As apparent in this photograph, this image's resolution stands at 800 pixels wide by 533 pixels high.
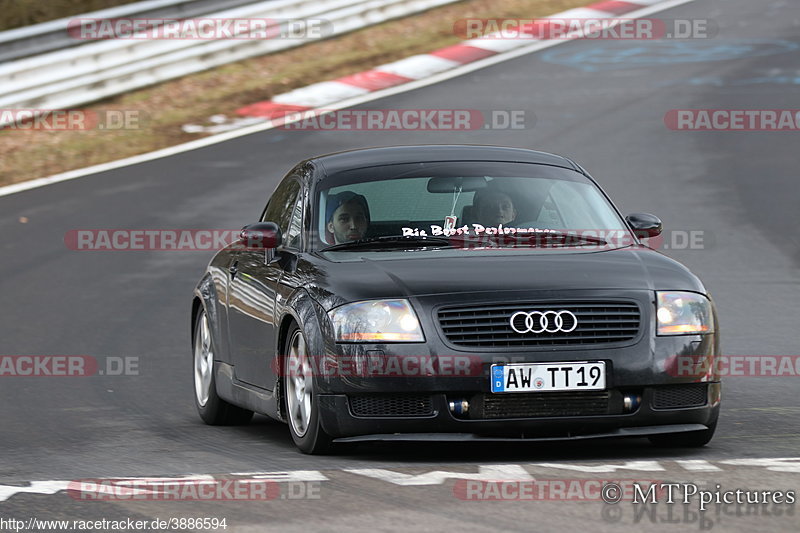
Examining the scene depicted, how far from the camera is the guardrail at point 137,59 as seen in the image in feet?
69.1

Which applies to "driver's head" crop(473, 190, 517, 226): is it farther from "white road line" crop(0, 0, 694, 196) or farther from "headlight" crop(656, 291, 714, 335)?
"white road line" crop(0, 0, 694, 196)

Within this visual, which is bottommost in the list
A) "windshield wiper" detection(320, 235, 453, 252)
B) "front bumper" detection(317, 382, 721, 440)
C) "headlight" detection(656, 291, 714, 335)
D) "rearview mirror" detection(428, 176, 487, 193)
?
"front bumper" detection(317, 382, 721, 440)

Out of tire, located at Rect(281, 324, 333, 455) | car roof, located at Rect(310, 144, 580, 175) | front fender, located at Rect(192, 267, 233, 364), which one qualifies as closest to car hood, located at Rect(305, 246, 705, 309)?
tire, located at Rect(281, 324, 333, 455)

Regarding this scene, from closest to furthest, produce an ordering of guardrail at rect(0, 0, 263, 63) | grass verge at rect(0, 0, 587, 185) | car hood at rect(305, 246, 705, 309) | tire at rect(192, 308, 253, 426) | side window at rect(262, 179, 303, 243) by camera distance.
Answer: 1. car hood at rect(305, 246, 705, 309)
2. side window at rect(262, 179, 303, 243)
3. tire at rect(192, 308, 253, 426)
4. grass verge at rect(0, 0, 587, 185)
5. guardrail at rect(0, 0, 263, 63)

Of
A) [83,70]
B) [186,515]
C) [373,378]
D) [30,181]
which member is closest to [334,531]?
[186,515]

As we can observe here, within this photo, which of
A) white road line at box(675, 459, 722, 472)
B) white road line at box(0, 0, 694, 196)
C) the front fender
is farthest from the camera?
white road line at box(0, 0, 694, 196)

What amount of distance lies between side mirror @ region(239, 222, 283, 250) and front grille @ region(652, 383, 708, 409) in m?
2.34

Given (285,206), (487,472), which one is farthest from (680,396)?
(285,206)

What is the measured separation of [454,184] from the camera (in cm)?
880

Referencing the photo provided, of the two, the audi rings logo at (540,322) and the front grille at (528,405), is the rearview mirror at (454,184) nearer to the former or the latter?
the audi rings logo at (540,322)

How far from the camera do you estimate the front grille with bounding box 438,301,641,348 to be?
7.42 m

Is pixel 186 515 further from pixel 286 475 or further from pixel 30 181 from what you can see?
pixel 30 181

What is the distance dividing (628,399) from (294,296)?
1725 millimetres

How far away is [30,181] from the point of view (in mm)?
19312
